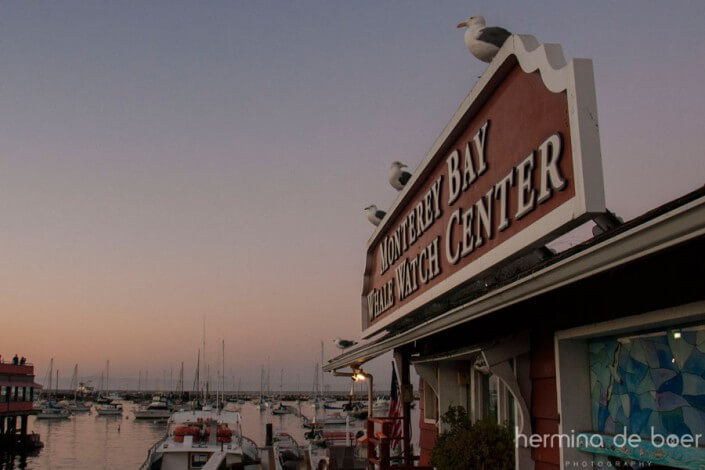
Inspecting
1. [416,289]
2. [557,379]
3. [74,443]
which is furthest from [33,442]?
[557,379]

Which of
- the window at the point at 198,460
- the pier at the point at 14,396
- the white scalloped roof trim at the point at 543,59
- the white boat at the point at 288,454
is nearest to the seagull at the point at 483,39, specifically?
the white scalloped roof trim at the point at 543,59

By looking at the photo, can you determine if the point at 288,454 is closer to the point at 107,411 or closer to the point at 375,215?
the point at 375,215

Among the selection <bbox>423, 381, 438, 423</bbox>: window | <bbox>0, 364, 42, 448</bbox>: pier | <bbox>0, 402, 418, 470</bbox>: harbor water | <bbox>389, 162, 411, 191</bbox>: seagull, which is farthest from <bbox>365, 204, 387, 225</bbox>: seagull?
<bbox>0, 402, 418, 470</bbox>: harbor water

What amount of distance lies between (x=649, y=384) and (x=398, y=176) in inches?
306

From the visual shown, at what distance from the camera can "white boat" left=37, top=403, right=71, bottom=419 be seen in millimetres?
115125

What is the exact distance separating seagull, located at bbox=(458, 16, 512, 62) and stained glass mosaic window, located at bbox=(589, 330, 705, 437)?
346 centimetres

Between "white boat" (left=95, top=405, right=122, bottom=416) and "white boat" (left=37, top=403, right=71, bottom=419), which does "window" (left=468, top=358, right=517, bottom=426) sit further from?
"white boat" (left=95, top=405, right=122, bottom=416)

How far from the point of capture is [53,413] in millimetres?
116188

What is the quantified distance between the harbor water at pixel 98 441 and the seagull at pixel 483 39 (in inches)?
1951

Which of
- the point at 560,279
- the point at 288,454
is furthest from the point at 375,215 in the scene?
the point at 288,454

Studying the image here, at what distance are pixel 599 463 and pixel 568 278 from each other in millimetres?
2916

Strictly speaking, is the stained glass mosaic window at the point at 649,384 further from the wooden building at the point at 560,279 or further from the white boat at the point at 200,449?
the white boat at the point at 200,449

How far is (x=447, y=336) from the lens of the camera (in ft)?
36.9

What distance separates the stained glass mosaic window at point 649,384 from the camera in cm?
521
